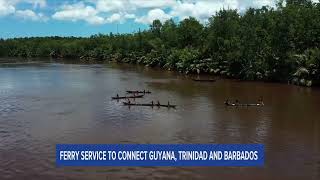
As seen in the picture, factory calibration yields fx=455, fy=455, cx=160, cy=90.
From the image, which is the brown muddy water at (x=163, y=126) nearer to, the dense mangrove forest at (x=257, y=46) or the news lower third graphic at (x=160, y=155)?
the news lower third graphic at (x=160, y=155)

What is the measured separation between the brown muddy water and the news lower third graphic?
0.95 metres

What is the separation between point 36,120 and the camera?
53312mm

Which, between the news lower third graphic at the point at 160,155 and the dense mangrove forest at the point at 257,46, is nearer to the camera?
the news lower third graphic at the point at 160,155

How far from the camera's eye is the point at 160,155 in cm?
3866

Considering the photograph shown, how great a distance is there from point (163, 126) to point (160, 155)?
35.7ft

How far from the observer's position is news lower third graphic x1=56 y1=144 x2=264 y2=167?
117 ft

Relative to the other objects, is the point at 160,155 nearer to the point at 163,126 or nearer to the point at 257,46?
the point at 163,126

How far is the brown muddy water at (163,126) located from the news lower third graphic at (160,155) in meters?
0.95

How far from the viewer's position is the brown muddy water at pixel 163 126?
34219mm

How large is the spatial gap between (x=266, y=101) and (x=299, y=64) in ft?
67.6

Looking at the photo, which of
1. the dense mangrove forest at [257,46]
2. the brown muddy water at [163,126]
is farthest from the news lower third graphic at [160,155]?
the dense mangrove forest at [257,46]

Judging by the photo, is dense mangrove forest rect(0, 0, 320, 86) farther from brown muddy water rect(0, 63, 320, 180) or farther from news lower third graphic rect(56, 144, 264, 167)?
news lower third graphic rect(56, 144, 264, 167)

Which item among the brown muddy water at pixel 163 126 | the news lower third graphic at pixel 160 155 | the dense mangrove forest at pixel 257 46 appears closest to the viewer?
the brown muddy water at pixel 163 126

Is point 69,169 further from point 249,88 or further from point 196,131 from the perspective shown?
point 249,88
